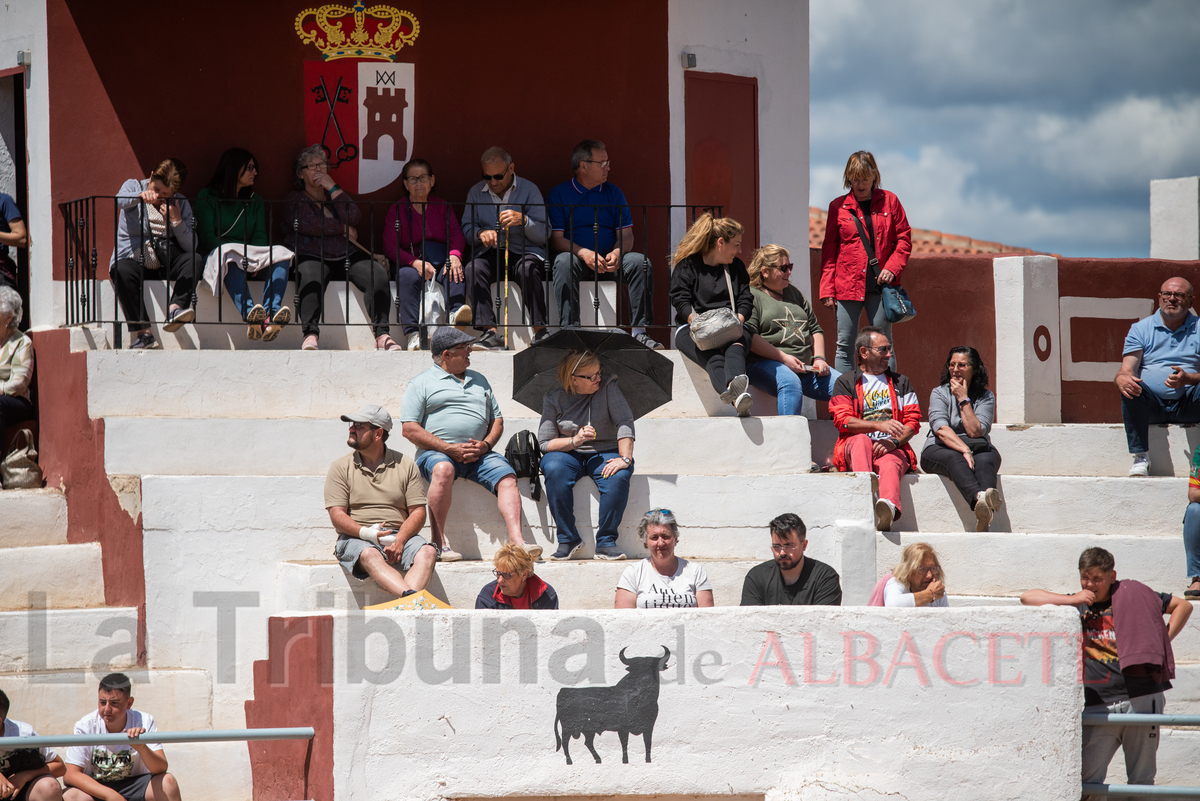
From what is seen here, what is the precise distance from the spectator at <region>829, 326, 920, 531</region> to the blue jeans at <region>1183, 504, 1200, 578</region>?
1.75m

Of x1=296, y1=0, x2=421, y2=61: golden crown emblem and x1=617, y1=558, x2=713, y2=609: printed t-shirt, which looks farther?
x1=296, y1=0, x2=421, y2=61: golden crown emblem

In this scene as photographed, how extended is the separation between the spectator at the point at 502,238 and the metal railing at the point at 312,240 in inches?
0.7

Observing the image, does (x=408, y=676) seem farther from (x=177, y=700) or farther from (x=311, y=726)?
(x=177, y=700)

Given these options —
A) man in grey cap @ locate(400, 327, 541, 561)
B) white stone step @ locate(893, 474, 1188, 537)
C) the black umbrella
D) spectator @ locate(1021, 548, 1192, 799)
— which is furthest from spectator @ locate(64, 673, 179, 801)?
white stone step @ locate(893, 474, 1188, 537)

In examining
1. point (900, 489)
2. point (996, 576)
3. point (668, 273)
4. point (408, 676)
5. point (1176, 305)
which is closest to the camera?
point (408, 676)

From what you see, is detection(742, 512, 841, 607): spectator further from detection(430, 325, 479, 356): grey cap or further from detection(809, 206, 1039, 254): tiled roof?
detection(809, 206, 1039, 254): tiled roof

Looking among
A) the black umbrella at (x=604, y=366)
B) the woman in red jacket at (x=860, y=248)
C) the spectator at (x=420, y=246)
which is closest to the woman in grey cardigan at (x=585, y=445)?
the black umbrella at (x=604, y=366)

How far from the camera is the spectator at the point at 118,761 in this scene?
6.69 metres

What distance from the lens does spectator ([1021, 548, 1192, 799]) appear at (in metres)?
6.64

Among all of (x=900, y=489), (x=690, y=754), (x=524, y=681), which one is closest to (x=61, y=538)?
(x=524, y=681)

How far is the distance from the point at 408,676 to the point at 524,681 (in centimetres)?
54

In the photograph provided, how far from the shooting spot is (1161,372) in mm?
9766

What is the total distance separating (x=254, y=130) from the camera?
10375 mm

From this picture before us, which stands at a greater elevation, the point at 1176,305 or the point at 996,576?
the point at 1176,305
